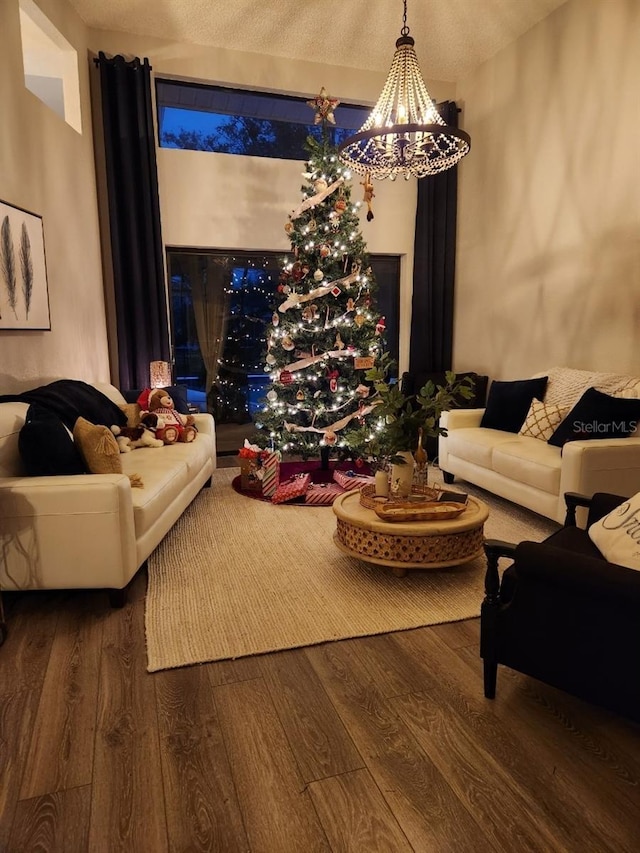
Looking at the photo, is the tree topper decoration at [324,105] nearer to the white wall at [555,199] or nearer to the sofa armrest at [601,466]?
the white wall at [555,199]

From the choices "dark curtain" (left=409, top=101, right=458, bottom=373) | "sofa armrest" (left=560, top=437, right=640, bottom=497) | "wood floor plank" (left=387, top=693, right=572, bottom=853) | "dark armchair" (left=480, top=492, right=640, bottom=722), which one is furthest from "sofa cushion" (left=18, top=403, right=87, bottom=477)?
"dark curtain" (left=409, top=101, right=458, bottom=373)

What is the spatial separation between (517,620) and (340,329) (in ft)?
10.8

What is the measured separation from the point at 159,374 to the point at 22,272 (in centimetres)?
164

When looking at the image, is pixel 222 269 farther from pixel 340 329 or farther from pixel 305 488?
pixel 305 488

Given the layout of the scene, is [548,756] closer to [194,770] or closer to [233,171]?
[194,770]

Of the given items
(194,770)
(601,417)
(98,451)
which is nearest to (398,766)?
(194,770)

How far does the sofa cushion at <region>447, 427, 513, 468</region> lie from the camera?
403cm

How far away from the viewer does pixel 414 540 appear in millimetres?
2729

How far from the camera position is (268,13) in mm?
4508

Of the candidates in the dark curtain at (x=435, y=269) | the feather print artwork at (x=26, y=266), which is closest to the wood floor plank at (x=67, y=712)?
the feather print artwork at (x=26, y=266)

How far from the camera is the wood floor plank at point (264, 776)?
1.41 m

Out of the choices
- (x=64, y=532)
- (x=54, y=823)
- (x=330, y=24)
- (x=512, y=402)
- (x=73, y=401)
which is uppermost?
(x=330, y=24)

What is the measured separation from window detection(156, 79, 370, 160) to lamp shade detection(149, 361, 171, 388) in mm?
2111

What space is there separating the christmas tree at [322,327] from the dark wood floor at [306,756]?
2.66 metres
